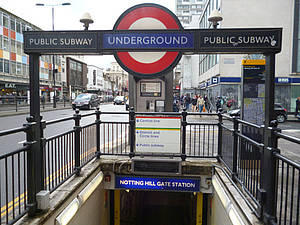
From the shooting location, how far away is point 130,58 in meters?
3.40

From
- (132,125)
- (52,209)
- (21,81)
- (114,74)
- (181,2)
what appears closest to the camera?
(52,209)

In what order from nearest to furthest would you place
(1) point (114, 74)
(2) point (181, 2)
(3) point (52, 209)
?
(3) point (52, 209), (2) point (181, 2), (1) point (114, 74)

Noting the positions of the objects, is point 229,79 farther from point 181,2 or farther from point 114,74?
point 114,74

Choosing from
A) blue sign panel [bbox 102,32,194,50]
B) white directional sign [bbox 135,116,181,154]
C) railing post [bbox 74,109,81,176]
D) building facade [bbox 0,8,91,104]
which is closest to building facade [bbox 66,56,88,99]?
building facade [bbox 0,8,91,104]

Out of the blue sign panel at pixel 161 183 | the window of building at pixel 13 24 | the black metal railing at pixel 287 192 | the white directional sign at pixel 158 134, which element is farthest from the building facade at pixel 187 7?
the black metal railing at pixel 287 192

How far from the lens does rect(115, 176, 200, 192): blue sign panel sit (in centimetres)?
530

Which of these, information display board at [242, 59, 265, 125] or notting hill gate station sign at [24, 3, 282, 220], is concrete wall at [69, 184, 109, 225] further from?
information display board at [242, 59, 265, 125]

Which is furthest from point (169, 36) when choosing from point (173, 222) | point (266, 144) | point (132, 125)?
point (173, 222)

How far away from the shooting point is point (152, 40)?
307cm

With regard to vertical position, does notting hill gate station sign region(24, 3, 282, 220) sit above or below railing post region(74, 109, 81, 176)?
above

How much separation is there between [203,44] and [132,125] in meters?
2.75

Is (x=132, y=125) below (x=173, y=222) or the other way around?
the other way around

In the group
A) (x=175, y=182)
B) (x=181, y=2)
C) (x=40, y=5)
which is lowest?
(x=175, y=182)

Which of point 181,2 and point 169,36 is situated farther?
point 181,2
